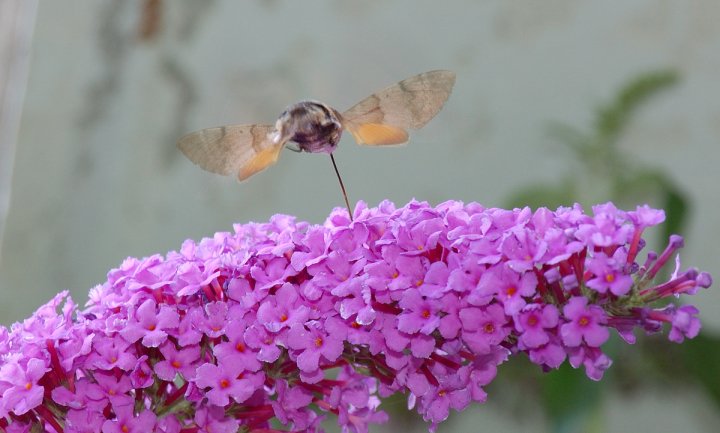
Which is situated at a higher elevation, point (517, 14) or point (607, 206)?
point (517, 14)

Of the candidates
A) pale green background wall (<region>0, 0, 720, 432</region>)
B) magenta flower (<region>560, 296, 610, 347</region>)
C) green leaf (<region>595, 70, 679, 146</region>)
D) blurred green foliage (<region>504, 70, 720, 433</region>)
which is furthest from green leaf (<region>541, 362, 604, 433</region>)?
magenta flower (<region>560, 296, 610, 347</region>)

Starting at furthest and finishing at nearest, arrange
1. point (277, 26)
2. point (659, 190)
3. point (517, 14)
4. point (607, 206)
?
point (277, 26) < point (517, 14) < point (659, 190) < point (607, 206)

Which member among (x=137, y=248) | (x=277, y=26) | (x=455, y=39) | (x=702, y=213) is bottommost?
(x=702, y=213)

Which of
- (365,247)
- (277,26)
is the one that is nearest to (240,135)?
(365,247)

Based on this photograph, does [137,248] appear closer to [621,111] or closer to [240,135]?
[621,111]

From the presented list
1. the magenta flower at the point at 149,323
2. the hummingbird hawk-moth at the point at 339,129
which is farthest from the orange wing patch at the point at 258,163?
the magenta flower at the point at 149,323

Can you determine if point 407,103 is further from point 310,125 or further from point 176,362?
point 176,362

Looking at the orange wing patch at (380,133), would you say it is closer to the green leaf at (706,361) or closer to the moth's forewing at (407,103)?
the moth's forewing at (407,103)

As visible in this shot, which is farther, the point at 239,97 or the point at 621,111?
the point at 239,97
